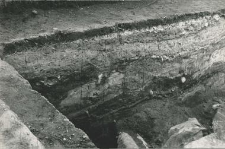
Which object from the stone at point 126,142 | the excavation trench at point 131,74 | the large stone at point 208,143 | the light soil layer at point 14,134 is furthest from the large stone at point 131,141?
the light soil layer at point 14,134

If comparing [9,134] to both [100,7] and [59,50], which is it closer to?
[59,50]

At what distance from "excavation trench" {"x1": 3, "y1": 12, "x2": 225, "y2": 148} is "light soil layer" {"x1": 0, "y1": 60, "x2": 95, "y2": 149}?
559 mm

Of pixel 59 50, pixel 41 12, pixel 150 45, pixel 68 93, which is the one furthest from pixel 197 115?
pixel 41 12

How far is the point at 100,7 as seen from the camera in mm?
3957

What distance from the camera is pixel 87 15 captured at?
12.3ft

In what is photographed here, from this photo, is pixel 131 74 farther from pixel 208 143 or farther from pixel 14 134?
pixel 14 134

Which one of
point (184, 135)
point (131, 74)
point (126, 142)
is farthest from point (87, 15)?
point (184, 135)

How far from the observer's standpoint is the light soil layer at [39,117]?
2.34 m

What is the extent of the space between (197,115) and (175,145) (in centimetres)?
139

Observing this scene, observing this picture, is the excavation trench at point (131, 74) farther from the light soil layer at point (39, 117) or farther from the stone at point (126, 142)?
the light soil layer at point (39, 117)

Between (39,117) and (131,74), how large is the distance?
66.6 inches

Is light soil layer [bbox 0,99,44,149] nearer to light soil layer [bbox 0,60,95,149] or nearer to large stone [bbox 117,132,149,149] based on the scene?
light soil layer [bbox 0,60,95,149]

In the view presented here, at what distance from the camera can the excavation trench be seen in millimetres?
3361

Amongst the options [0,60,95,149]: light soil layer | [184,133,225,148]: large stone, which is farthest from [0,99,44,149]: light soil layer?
[184,133,225,148]: large stone
